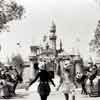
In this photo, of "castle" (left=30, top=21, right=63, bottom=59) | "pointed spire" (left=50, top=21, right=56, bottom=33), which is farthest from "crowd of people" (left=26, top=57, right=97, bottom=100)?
"pointed spire" (left=50, top=21, right=56, bottom=33)

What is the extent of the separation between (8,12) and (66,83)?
1187mm

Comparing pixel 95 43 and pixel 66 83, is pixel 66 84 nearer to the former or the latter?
pixel 66 83

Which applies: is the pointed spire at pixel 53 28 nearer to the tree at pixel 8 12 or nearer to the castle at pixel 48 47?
the castle at pixel 48 47

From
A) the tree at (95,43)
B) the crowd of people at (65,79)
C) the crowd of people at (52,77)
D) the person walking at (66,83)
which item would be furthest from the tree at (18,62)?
the tree at (95,43)

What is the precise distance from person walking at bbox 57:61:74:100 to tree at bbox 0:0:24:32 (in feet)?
3.01

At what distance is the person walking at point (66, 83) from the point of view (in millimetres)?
3922

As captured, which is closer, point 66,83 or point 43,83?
point 43,83

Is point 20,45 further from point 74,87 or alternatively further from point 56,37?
point 74,87

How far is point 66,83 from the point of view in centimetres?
395

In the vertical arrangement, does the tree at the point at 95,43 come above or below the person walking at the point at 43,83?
above

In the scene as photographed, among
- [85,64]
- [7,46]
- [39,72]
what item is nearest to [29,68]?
[39,72]

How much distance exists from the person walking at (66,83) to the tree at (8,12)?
0.92 meters

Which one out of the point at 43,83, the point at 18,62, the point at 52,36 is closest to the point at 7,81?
the point at 18,62

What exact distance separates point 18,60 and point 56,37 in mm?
560
